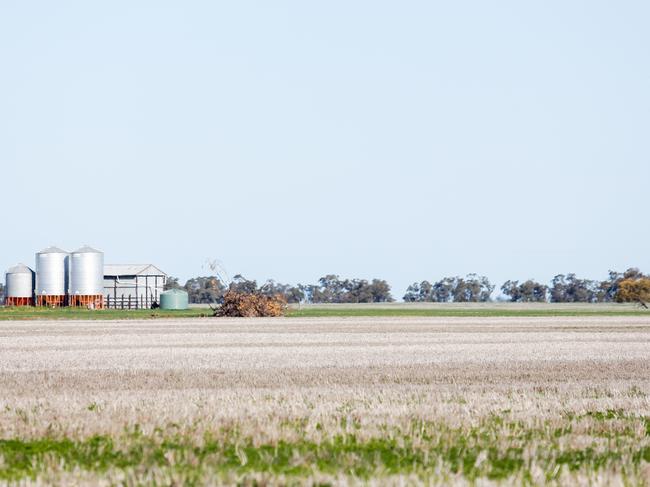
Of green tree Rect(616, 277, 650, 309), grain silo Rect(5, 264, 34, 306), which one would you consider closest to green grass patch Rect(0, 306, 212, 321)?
grain silo Rect(5, 264, 34, 306)

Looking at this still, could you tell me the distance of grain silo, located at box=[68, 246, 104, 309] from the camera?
384 feet

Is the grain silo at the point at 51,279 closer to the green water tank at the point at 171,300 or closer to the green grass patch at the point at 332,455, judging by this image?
the green water tank at the point at 171,300

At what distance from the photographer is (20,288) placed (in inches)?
4737

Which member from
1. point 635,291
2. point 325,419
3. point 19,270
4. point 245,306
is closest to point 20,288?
point 19,270

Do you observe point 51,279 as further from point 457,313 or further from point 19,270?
point 457,313

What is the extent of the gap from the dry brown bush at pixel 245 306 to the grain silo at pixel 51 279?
37.8 metres

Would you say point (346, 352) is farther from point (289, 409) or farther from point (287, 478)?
point (287, 478)

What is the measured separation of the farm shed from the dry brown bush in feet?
136

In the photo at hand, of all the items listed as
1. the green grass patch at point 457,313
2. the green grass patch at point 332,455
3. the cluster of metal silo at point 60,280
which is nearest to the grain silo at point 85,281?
the cluster of metal silo at point 60,280

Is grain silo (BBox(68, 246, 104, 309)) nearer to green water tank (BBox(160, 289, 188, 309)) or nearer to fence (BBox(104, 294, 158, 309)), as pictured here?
fence (BBox(104, 294, 158, 309))

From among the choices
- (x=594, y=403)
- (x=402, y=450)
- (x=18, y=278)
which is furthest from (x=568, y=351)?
(x=18, y=278)

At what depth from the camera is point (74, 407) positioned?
53.8ft

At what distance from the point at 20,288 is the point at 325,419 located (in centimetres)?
11057

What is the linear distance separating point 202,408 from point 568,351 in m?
20.9
